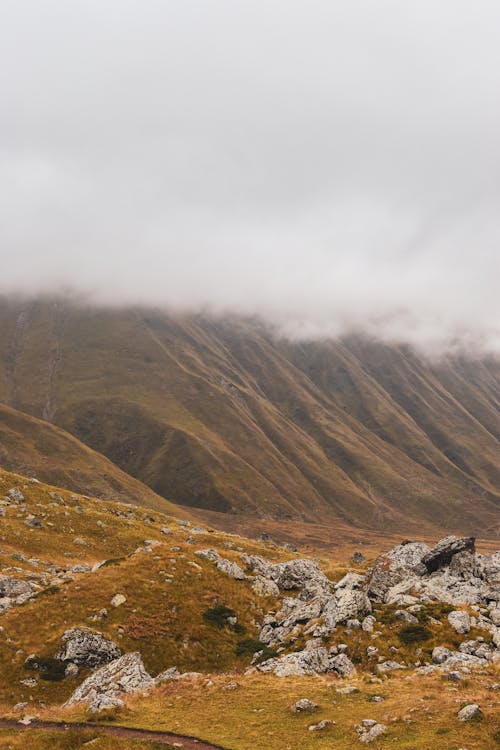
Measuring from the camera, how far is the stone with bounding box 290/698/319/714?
29.5 meters

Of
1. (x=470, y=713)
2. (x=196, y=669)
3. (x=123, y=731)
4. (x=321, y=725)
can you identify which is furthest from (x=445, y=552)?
(x=123, y=731)

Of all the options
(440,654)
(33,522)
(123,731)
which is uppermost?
(123,731)

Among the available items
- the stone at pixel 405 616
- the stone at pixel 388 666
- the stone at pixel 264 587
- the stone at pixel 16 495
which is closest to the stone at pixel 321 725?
the stone at pixel 388 666

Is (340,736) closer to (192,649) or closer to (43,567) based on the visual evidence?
(192,649)

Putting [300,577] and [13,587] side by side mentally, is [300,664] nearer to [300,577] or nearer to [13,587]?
[300,577]

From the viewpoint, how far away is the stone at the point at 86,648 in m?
42.1

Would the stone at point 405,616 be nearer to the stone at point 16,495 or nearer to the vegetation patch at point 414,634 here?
the vegetation patch at point 414,634

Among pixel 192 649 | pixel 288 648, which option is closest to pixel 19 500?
pixel 192 649

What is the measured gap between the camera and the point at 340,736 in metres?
25.4

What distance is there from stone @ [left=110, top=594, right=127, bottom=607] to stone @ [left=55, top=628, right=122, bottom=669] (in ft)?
15.4

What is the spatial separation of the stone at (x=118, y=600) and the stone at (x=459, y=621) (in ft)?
103

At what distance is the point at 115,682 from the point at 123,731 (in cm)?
1007

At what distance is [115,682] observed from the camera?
36844 millimetres

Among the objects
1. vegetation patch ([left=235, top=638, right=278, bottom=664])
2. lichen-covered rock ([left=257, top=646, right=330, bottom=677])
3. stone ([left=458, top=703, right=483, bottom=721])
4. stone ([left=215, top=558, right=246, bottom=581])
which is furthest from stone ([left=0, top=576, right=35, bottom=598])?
stone ([left=458, top=703, right=483, bottom=721])
